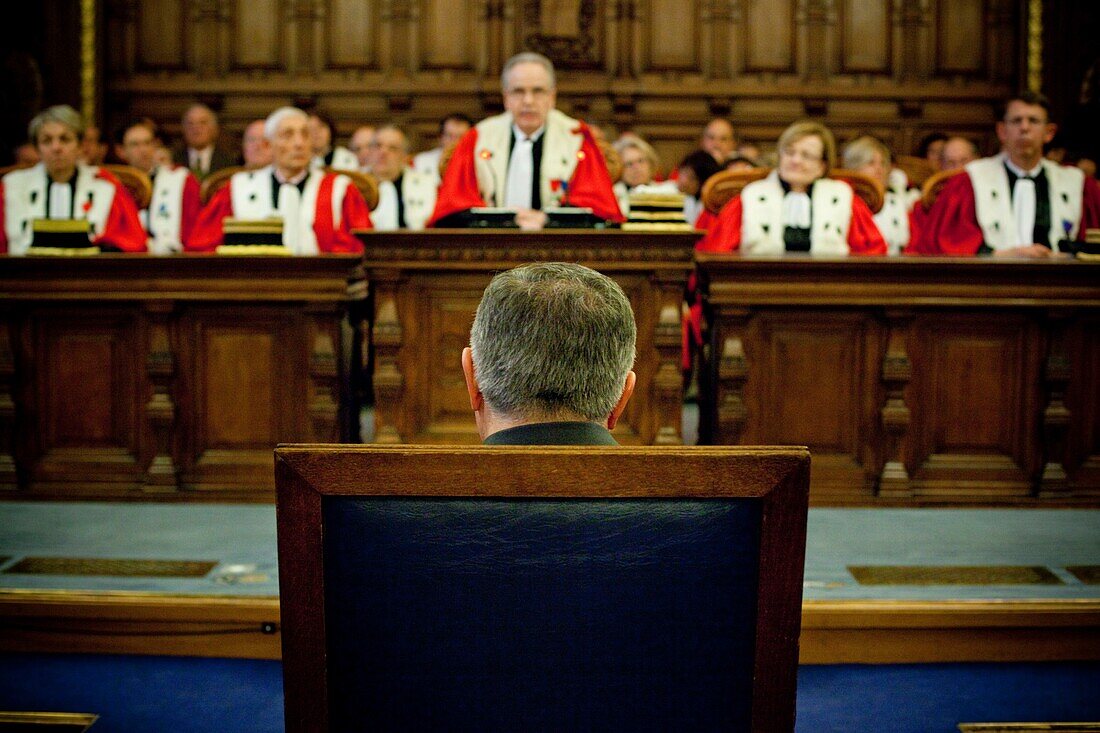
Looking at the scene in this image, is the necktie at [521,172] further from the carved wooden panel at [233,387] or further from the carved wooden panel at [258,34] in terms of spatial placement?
the carved wooden panel at [258,34]

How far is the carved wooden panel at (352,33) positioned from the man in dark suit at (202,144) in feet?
4.60

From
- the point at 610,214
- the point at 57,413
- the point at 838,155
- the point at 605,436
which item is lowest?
the point at 57,413

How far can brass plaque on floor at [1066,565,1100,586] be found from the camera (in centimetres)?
386

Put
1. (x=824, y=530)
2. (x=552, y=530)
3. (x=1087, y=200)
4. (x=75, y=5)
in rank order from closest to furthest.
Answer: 1. (x=552, y=530)
2. (x=824, y=530)
3. (x=1087, y=200)
4. (x=75, y=5)

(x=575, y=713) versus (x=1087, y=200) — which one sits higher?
(x=1087, y=200)

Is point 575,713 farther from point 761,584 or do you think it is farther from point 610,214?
point 610,214

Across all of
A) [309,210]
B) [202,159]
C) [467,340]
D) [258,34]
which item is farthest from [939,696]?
[258,34]

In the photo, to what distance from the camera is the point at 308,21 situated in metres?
10.7

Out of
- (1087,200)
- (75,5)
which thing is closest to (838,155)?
(1087,200)

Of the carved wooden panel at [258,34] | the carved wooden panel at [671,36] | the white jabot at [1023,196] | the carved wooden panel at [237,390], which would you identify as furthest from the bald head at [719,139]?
the carved wooden panel at [237,390]

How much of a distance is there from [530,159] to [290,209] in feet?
4.58

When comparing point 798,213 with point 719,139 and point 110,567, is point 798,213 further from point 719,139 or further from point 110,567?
point 110,567

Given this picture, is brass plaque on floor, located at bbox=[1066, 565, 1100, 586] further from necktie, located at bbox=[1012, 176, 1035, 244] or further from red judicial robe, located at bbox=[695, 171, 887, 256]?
necktie, located at bbox=[1012, 176, 1035, 244]

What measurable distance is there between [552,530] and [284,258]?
3686 mm
